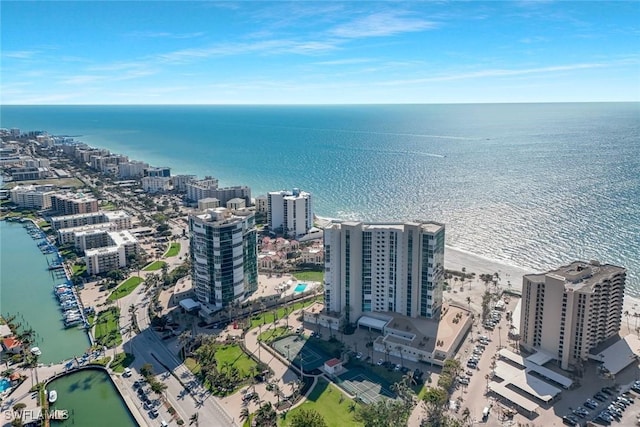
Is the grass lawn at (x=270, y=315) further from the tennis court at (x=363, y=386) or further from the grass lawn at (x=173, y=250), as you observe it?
the grass lawn at (x=173, y=250)

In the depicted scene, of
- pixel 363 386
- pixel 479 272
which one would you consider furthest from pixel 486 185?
pixel 363 386

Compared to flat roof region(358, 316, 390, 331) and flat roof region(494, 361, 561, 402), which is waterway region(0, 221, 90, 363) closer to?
flat roof region(358, 316, 390, 331)

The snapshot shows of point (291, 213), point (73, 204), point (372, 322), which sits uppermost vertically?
point (291, 213)

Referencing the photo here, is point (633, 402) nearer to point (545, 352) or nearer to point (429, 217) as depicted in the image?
point (545, 352)

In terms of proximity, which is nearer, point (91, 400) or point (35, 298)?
point (91, 400)

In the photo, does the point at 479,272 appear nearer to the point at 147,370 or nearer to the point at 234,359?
the point at 234,359

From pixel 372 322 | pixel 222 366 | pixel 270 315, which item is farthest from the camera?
pixel 270 315

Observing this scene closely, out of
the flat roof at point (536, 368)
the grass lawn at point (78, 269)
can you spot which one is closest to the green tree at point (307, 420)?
the flat roof at point (536, 368)
